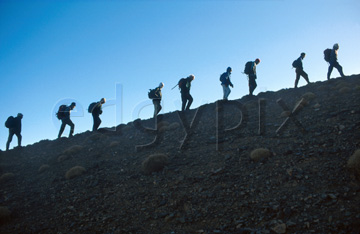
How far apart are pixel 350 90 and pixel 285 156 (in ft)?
31.3

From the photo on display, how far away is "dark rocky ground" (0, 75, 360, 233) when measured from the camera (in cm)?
521

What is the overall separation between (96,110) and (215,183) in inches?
496

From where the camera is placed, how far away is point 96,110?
1709cm

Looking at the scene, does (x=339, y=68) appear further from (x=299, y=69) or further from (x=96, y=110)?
(x=96, y=110)

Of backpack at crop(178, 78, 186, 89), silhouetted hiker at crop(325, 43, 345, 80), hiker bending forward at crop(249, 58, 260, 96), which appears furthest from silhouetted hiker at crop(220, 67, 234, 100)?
silhouetted hiker at crop(325, 43, 345, 80)

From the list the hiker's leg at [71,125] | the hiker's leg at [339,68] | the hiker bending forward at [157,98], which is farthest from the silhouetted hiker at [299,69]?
the hiker's leg at [71,125]

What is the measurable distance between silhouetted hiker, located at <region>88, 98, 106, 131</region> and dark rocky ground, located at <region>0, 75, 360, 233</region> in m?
3.74

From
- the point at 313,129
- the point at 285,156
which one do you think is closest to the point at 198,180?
the point at 285,156

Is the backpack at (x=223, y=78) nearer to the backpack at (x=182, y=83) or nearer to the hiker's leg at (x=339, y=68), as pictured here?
the backpack at (x=182, y=83)

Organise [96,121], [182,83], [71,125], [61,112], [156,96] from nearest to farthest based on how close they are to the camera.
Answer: [156,96] → [182,83] → [61,112] → [96,121] → [71,125]

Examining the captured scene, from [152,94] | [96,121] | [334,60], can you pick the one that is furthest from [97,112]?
[334,60]

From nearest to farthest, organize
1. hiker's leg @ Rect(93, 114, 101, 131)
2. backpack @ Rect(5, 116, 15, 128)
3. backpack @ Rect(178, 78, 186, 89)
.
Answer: backpack @ Rect(5, 116, 15, 128), backpack @ Rect(178, 78, 186, 89), hiker's leg @ Rect(93, 114, 101, 131)

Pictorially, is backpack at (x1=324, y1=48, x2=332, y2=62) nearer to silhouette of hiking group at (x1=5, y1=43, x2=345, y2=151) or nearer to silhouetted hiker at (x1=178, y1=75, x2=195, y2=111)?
silhouette of hiking group at (x1=5, y1=43, x2=345, y2=151)

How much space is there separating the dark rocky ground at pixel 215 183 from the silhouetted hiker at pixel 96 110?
12.3 ft
